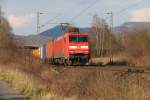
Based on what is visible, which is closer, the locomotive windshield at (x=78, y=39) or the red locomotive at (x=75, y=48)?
the red locomotive at (x=75, y=48)

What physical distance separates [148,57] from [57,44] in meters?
10.9

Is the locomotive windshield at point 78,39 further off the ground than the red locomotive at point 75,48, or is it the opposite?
the locomotive windshield at point 78,39

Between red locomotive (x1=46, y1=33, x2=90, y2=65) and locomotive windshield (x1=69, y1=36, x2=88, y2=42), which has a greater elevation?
locomotive windshield (x1=69, y1=36, x2=88, y2=42)

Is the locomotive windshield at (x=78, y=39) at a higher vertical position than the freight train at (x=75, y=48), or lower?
higher

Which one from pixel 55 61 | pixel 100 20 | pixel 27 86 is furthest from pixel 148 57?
pixel 100 20

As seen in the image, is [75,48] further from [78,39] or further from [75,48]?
[78,39]

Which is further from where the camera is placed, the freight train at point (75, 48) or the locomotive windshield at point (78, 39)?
the locomotive windshield at point (78, 39)

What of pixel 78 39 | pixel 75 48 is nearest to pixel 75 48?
pixel 75 48

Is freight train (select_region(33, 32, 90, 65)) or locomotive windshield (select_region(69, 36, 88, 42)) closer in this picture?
freight train (select_region(33, 32, 90, 65))

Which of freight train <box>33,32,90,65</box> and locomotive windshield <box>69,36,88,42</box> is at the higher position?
locomotive windshield <box>69,36,88,42</box>

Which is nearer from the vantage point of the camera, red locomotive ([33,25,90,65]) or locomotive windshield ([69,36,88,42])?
red locomotive ([33,25,90,65])

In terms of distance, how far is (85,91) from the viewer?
15539 mm

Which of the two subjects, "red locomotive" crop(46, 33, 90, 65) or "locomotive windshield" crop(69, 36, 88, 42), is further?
"locomotive windshield" crop(69, 36, 88, 42)

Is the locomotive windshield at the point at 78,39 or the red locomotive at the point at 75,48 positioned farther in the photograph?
the locomotive windshield at the point at 78,39
